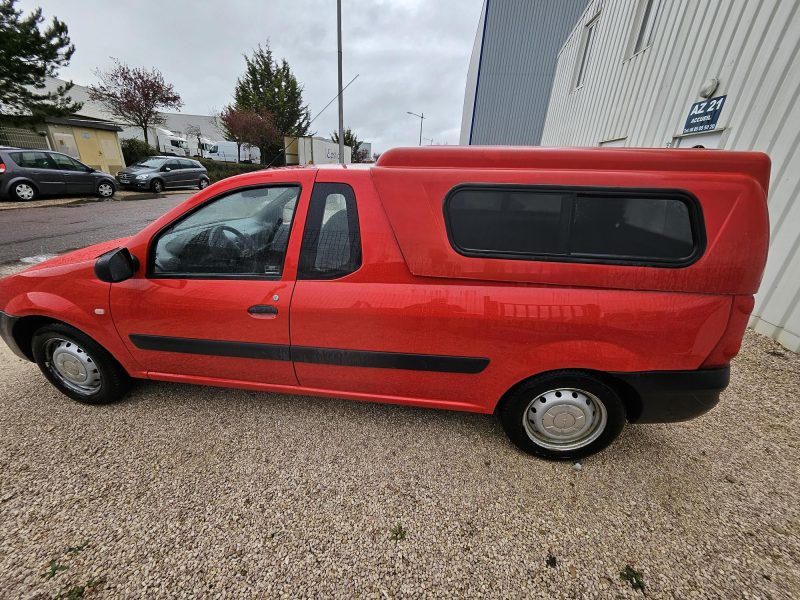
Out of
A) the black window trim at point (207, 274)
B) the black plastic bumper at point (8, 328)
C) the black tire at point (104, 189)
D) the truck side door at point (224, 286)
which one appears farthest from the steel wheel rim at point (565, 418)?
the black tire at point (104, 189)

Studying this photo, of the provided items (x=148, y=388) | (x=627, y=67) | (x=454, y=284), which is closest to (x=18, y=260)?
(x=148, y=388)

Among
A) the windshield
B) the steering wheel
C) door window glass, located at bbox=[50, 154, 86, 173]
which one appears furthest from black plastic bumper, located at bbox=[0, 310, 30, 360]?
the windshield

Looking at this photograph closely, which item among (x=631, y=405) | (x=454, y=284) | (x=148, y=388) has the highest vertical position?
(x=454, y=284)

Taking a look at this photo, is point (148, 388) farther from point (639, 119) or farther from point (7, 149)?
point (7, 149)

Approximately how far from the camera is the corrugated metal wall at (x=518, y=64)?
15.5m

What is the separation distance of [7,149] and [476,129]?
17737 millimetres

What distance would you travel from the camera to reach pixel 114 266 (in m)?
1.95

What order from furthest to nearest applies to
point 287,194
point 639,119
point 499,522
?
point 639,119 → point 287,194 → point 499,522

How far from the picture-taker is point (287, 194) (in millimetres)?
1983

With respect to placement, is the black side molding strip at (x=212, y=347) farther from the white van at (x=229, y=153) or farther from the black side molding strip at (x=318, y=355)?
the white van at (x=229, y=153)

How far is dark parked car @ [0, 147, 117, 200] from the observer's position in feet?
32.0

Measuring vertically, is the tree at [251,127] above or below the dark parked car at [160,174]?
above

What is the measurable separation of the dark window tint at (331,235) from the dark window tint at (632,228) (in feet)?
3.76

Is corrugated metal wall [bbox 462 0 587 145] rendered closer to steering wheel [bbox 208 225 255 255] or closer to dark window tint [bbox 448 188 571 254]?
dark window tint [bbox 448 188 571 254]
